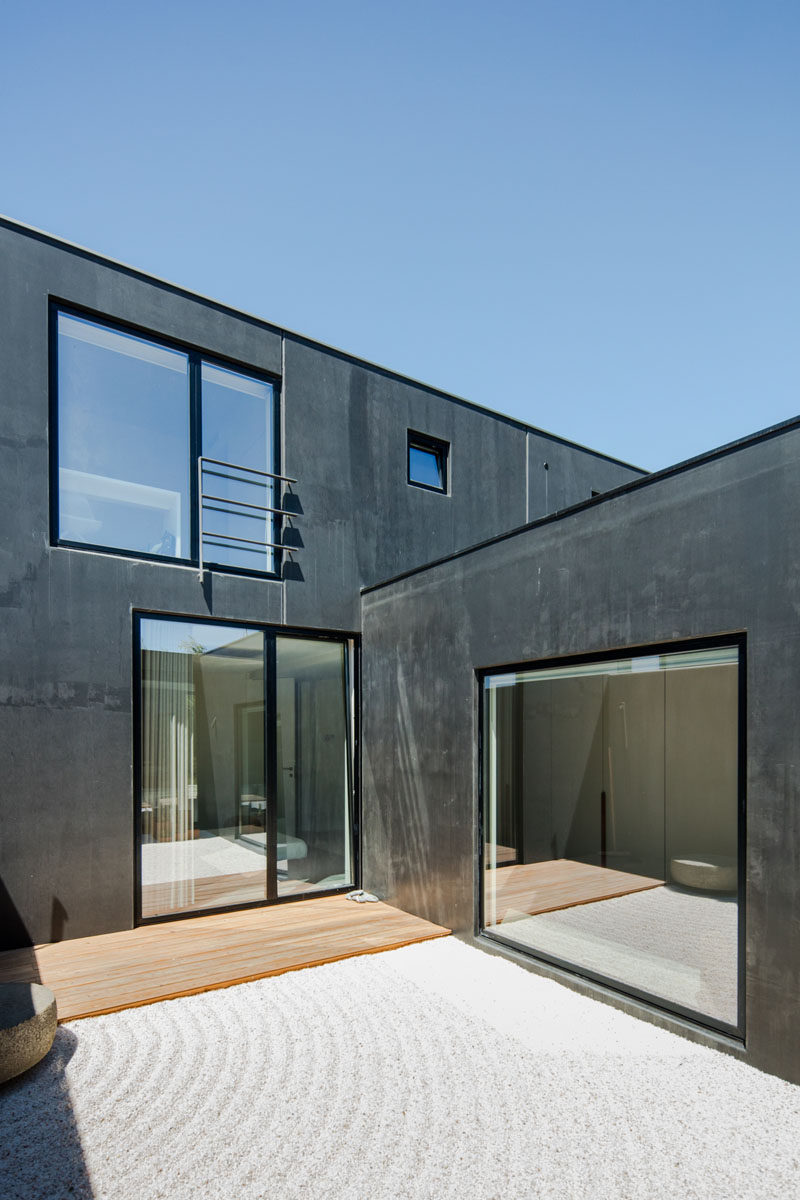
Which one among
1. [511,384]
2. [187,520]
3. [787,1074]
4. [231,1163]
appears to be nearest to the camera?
[231,1163]

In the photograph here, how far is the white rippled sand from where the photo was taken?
7.85 ft

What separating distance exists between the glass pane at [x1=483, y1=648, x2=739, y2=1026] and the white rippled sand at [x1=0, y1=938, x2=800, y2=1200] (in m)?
0.40

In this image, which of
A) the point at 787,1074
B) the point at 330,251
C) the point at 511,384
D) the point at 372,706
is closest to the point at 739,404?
the point at 511,384

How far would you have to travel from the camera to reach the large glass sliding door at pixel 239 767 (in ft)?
17.7

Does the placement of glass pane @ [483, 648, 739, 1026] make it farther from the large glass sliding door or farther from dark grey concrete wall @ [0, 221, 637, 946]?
dark grey concrete wall @ [0, 221, 637, 946]

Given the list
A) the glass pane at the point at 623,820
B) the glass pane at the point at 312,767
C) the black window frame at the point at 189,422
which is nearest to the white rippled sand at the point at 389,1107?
the glass pane at the point at 623,820

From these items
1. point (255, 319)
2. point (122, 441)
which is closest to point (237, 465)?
point (122, 441)

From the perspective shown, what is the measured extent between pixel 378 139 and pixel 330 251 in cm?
108

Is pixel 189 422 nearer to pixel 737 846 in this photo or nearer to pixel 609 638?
pixel 609 638

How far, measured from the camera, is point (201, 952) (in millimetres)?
4648

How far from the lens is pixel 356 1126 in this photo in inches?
107

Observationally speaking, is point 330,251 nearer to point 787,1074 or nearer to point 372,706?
point 372,706

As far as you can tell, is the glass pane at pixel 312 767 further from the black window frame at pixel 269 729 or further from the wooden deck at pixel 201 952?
the wooden deck at pixel 201 952

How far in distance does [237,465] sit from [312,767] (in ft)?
9.04
